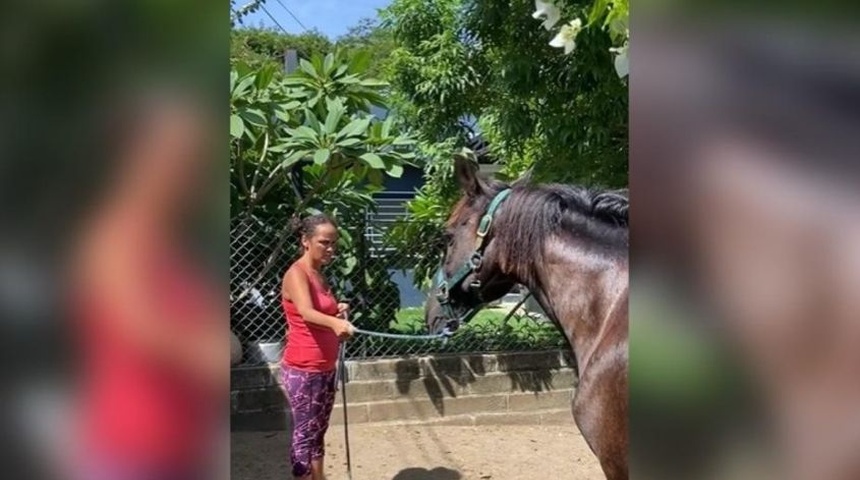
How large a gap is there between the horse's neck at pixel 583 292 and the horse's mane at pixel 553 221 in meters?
0.06

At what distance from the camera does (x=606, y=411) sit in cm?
271

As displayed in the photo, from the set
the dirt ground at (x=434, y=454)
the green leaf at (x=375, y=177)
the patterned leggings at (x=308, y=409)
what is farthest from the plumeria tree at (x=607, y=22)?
the green leaf at (x=375, y=177)

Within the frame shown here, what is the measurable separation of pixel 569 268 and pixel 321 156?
2.79m

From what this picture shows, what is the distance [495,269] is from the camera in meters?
3.55

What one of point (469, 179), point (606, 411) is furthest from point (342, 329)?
point (606, 411)

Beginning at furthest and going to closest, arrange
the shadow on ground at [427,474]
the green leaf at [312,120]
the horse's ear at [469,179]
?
the green leaf at [312,120]
the shadow on ground at [427,474]
the horse's ear at [469,179]

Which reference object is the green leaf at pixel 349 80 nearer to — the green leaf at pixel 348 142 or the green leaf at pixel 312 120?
the green leaf at pixel 312 120

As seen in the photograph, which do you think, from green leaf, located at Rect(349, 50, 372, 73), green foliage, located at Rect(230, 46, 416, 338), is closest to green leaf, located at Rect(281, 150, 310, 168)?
green foliage, located at Rect(230, 46, 416, 338)

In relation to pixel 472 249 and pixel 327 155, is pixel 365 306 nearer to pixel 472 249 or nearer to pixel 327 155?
pixel 327 155

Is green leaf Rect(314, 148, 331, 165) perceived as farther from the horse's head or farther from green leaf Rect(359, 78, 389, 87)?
the horse's head

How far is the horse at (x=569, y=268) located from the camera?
2.73 m
